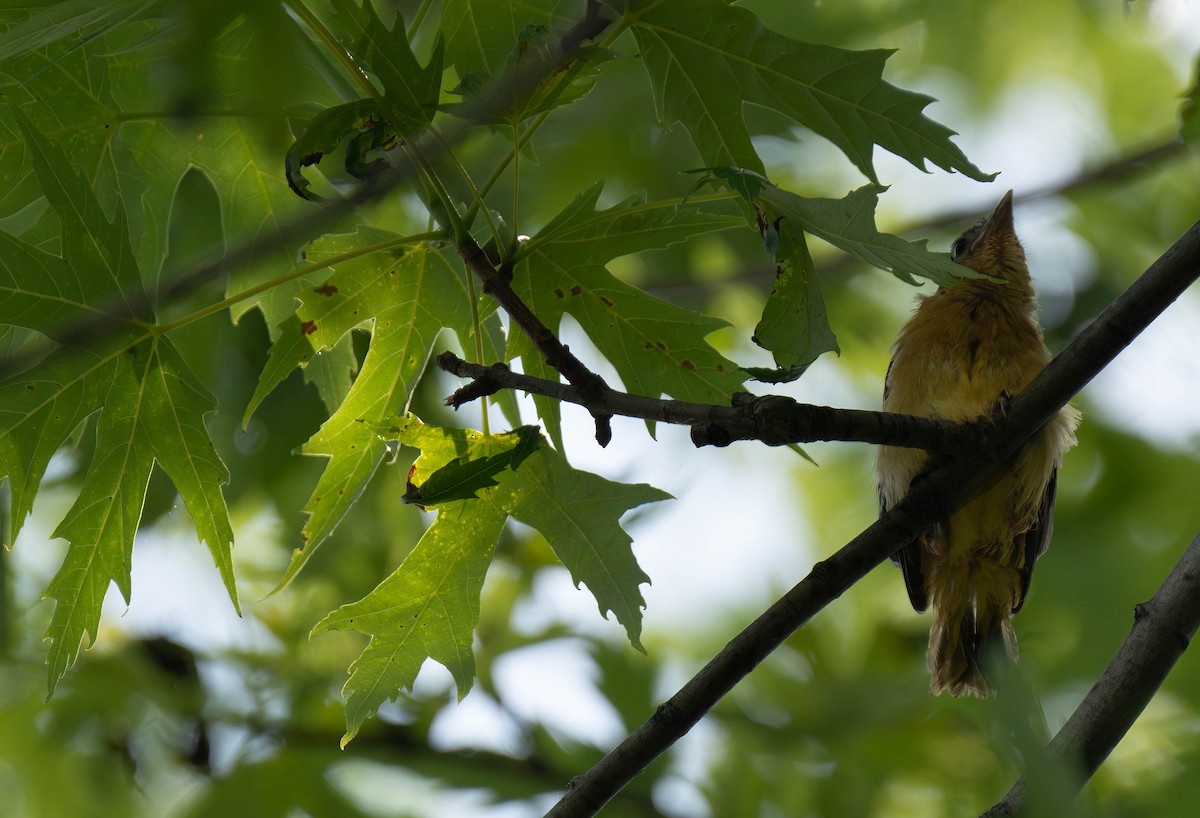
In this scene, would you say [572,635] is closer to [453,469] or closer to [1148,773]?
[1148,773]

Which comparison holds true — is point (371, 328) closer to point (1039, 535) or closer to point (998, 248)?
point (1039, 535)

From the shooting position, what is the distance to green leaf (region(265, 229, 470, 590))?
110 inches

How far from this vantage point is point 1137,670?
251cm

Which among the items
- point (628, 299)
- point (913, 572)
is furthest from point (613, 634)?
point (628, 299)

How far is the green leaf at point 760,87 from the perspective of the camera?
7.84 feet

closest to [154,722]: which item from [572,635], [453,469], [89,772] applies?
[89,772]

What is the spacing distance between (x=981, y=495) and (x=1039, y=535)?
1.69 feet

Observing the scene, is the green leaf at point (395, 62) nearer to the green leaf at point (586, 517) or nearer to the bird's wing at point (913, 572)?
the green leaf at point (586, 517)

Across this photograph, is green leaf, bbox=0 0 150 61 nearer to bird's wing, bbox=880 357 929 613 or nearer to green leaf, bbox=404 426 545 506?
green leaf, bbox=404 426 545 506

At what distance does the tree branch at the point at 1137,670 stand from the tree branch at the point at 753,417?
591 millimetres

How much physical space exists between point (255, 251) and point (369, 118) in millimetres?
949

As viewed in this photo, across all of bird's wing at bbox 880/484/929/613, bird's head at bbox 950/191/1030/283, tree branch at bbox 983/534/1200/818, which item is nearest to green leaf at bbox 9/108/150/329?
tree branch at bbox 983/534/1200/818

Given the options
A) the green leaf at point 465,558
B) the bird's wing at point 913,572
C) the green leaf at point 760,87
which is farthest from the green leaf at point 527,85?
the bird's wing at point 913,572

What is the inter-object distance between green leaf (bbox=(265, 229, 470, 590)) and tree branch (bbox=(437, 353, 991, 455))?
38 cm
